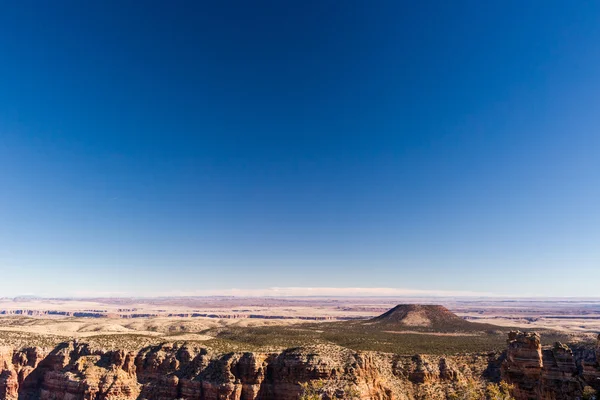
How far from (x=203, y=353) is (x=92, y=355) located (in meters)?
21.3

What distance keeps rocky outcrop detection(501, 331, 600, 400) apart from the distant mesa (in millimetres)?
114053

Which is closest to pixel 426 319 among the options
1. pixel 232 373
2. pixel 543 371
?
pixel 232 373

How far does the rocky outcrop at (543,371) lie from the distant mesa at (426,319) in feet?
374

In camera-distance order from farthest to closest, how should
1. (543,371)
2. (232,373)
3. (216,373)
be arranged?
(216,373) < (232,373) < (543,371)

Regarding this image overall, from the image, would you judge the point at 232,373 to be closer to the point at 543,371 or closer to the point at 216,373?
the point at 216,373

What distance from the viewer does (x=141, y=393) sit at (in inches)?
2601

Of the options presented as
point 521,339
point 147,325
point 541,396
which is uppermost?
point 521,339

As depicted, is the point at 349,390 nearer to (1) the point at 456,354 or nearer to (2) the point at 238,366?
(2) the point at 238,366

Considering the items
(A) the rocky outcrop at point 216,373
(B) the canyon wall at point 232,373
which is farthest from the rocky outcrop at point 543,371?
(A) the rocky outcrop at point 216,373

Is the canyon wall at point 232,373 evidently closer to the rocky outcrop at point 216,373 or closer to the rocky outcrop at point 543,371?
the rocky outcrop at point 216,373

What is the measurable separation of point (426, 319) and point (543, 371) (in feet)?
474

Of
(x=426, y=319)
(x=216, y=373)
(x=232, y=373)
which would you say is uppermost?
(x=232, y=373)

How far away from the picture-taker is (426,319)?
179 meters

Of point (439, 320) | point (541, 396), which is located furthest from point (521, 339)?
point (439, 320)
